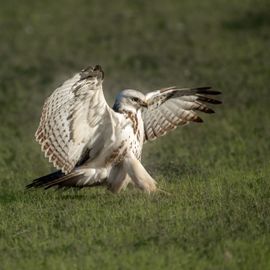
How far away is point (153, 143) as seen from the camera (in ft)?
38.9

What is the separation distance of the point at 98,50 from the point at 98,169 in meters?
10.4

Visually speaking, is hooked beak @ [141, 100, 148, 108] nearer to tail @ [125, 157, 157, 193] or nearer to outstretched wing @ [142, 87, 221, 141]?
outstretched wing @ [142, 87, 221, 141]

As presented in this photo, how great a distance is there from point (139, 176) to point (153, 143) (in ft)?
11.5

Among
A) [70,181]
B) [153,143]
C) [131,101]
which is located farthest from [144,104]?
[153,143]

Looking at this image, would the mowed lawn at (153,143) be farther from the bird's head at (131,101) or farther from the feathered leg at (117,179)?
the bird's head at (131,101)

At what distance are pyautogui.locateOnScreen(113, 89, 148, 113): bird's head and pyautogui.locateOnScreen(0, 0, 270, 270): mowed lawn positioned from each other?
812mm

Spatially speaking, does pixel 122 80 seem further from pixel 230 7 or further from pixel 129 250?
pixel 129 250

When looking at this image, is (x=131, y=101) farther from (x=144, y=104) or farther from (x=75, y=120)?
(x=75, y=120)

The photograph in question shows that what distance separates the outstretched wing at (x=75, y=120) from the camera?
8125mm

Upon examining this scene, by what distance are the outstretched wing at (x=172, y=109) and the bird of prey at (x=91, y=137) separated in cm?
39

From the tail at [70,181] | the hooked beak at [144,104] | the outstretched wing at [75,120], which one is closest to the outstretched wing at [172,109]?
the hooked beak at [144,104]

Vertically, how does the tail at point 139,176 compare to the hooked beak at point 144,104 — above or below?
below

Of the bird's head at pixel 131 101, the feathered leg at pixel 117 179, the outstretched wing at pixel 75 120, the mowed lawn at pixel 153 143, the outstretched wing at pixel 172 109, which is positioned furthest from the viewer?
the outstretched wing at pixel 172 109

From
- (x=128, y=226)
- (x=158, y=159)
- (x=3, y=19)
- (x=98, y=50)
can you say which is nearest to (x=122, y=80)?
(x=98, y=50)
